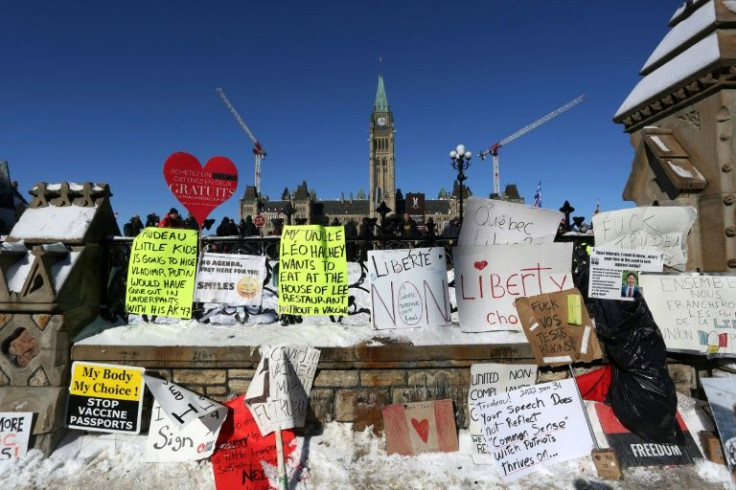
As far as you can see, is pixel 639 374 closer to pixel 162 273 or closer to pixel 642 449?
pixel 642 449

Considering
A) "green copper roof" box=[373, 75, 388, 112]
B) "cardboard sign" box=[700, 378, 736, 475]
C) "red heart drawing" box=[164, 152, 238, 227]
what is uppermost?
"green copper roof" box=[373, 75, 388, 112]

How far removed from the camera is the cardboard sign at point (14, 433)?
318 cm

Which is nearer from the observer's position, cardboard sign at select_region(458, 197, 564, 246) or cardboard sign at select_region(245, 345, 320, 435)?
cardboard sign at select_region(245, 345, 320, 435)

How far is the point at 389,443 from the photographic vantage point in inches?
133

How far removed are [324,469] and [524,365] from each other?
2.11 metres

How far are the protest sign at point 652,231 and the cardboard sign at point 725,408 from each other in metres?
1.19

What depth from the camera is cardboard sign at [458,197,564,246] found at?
4055 millimetres

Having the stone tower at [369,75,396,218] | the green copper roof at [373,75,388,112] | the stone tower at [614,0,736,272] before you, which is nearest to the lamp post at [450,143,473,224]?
the stone tower at [614,0,736,272]

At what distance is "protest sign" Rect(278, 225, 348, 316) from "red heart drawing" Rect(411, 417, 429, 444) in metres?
1.33

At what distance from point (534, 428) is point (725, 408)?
1737mm

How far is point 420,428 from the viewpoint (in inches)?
136

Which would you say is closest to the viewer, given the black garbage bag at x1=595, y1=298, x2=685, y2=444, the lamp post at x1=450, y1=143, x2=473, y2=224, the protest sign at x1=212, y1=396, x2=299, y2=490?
the protest sign at x1=212, y1=396, x2=299, y2=490

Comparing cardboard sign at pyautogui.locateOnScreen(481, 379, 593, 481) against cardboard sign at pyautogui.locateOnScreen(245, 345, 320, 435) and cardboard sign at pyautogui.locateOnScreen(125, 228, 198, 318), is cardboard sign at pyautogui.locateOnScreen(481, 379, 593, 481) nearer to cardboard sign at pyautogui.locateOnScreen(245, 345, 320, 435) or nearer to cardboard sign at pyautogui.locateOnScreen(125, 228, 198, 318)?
cardboard sign at pyautogui.locateOnScreen(245, 345, 320, 435)

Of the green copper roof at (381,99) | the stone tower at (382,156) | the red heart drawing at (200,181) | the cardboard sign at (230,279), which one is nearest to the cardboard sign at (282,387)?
the cardboard sign at (230,279)
